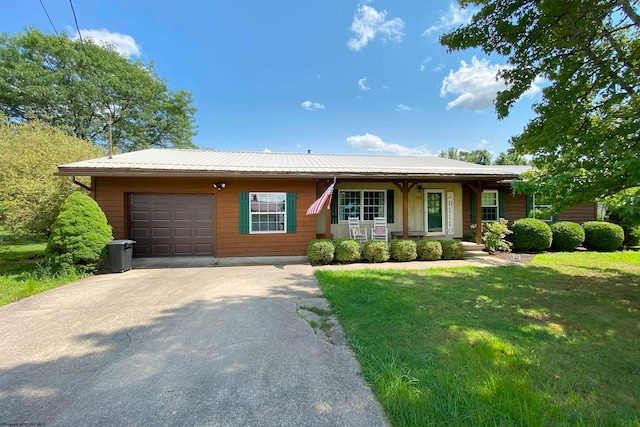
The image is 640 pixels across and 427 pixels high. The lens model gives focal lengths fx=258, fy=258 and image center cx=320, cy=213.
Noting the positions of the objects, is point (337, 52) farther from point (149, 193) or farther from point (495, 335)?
point (495, 335)

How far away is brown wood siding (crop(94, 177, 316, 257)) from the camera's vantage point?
24.7 ft

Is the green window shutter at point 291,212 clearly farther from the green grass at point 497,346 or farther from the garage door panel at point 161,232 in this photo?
the garage door panel at point 161,232

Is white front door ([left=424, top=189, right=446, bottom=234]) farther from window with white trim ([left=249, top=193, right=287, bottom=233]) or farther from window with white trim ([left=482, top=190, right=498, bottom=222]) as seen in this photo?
window with white trim ([left=249, top=193, right=287, bottom=233])

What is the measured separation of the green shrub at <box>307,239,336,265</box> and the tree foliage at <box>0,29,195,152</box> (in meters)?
21.2

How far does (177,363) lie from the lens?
2.62 metres

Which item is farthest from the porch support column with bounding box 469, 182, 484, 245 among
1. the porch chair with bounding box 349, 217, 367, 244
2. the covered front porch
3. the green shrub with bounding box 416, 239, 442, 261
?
the porch chair with bounding box 349, 217, 367, 244

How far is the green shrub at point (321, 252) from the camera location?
7363 millimetres

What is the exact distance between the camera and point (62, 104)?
1984 cm

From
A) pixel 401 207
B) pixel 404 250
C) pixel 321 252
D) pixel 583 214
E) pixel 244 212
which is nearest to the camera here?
pixel 321 252

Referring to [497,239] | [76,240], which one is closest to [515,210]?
[497,239]

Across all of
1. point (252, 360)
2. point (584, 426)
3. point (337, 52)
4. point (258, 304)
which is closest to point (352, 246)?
point (258, 304)

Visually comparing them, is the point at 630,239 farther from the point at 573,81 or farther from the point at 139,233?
the point at 139,233

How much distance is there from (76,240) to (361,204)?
804 cm

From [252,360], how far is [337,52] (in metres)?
13.9
